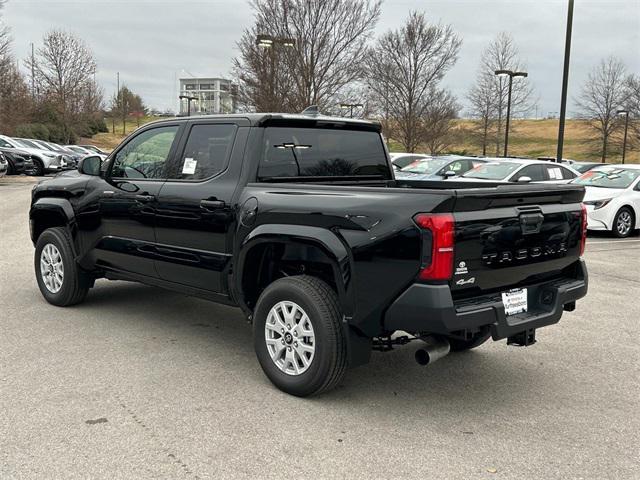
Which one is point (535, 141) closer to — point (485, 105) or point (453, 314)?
point (485, 105)

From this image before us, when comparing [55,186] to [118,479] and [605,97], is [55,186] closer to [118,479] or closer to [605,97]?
[118,479]

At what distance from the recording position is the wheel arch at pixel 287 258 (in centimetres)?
381

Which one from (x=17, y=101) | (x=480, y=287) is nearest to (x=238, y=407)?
(x=480, y=287)

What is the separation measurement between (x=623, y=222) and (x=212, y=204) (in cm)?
Result: 1100

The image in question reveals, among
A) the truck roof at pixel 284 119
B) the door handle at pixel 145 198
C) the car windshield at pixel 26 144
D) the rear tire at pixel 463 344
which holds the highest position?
the car windshield at pixel 26 144

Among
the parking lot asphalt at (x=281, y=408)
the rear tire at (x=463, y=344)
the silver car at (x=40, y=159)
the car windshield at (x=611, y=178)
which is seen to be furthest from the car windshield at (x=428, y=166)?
the silver car at (x=40, y=159)

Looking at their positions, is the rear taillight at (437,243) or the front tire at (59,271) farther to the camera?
the front tire at (59,271)

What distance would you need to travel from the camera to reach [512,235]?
12.3 ft

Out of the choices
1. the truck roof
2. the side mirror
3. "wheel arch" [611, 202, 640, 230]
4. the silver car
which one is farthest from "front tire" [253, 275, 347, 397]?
the silver car

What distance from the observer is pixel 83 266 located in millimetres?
6016

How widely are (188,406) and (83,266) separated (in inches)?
105

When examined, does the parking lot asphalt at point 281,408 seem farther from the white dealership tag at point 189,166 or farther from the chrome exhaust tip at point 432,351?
the white dealership tag at point 189,166

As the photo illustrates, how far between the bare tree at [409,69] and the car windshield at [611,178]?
56.8 ft

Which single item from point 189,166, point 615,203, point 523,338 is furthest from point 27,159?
point 523,338
